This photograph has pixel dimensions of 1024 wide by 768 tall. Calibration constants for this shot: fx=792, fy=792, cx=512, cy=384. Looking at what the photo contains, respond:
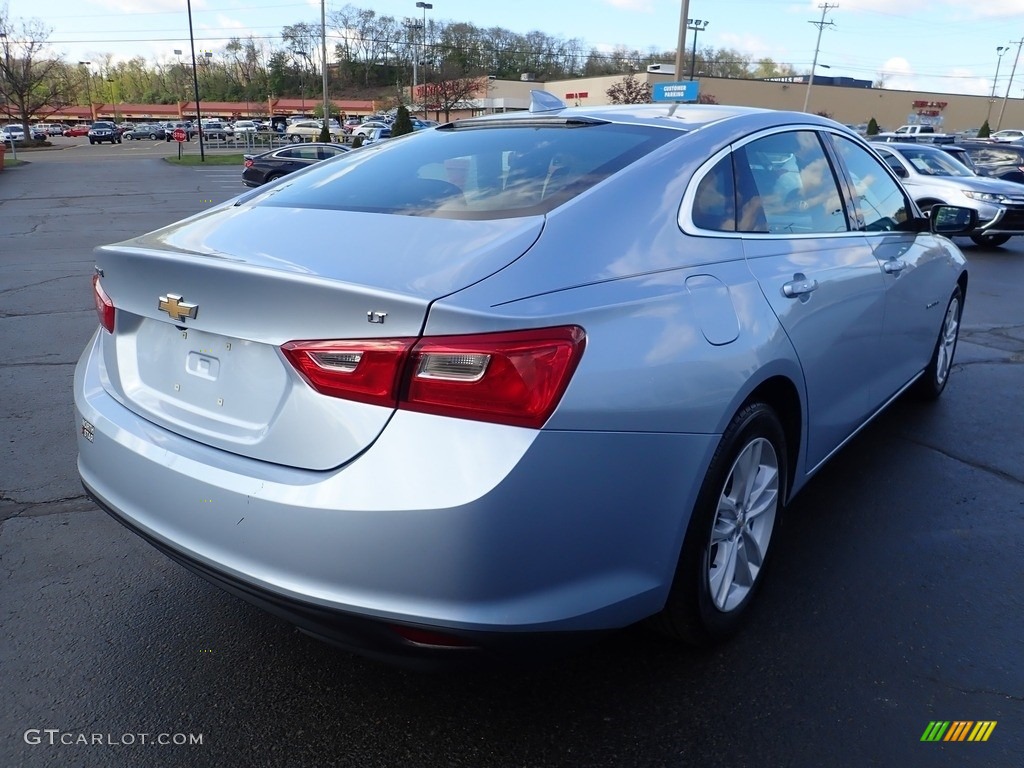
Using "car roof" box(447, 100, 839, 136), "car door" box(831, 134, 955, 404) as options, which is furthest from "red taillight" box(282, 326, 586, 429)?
"car door" box(831, 134, 955, 404)

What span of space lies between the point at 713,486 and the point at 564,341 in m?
0.74

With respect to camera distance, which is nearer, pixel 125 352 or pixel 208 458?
pixel 208 458

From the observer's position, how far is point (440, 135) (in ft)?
10.9

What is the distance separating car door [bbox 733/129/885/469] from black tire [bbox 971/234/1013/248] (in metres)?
12.0

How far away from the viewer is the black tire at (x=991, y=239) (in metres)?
13.4

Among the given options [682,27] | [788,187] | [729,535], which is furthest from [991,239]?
[682,27]

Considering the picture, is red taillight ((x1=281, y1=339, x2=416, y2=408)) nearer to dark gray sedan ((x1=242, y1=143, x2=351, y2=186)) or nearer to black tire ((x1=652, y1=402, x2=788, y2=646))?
black tire ((x1=652, y1=402, x2=788, y2=646))

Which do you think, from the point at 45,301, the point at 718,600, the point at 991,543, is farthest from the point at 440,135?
the point at 45,301

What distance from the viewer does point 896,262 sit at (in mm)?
3713

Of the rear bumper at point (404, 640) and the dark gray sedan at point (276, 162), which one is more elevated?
the rear bumper at point (404, 640)

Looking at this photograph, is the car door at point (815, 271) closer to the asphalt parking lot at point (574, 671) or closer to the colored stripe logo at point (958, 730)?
the asphalt parking lot at point (574, 671)

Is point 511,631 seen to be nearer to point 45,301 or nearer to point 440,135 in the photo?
point 440,135

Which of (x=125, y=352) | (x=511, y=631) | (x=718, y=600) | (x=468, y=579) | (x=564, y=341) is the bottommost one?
(x=718, y=600)

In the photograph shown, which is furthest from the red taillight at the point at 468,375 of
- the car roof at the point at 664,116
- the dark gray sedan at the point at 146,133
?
the dark gray sedan at the point at 146,133
